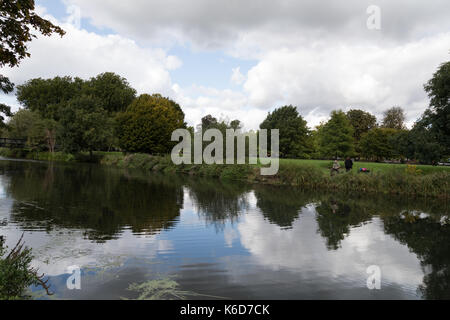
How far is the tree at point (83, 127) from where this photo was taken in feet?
159

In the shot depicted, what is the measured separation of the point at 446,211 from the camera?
15.2m

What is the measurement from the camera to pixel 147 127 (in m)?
47.6

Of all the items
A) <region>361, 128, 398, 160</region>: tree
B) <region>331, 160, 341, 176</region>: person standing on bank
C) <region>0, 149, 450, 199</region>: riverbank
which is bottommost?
<region>0, 149, 450, 199</region>: riverbank

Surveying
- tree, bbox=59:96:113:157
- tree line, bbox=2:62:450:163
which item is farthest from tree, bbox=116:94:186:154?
tree, bbox=59:96:113:157

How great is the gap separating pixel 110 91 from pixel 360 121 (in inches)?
2238

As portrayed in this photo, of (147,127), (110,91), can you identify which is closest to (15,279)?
(147,127)

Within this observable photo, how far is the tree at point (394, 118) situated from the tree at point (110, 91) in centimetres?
6047

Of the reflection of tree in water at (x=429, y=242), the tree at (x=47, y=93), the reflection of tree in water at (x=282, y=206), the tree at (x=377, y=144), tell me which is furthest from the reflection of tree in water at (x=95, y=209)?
the tree at (x=47, y=93)

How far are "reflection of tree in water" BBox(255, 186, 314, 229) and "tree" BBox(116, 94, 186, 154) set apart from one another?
31769mm

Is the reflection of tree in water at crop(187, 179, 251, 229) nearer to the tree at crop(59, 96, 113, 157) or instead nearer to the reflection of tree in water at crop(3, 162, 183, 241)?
the reflection of tree in water at crop(3, 162, 183, 241)

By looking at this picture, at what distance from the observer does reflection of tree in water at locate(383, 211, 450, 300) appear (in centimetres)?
622

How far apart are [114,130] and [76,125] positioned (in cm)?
587

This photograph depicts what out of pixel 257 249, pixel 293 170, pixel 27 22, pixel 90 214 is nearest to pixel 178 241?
pixel 257 249
